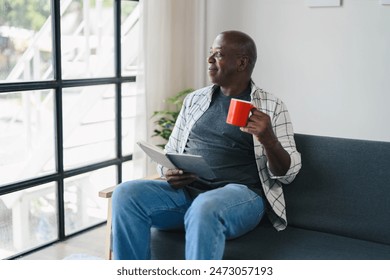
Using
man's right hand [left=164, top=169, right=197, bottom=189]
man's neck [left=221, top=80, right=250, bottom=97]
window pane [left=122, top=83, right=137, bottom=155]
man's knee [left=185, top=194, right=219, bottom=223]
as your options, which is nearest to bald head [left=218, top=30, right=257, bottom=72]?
man's neck [left=221, top=80, right=250, bottom=97]

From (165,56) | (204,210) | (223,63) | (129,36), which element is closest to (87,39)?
(129,36)

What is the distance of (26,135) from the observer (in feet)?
9.94

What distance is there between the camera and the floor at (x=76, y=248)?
2867 mm

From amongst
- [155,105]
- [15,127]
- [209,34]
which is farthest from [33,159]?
[209,34]

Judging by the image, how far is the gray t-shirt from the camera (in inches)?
84.0

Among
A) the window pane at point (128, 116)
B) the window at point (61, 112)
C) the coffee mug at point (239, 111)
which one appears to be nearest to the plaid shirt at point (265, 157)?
the coffee mug at point (239, 111)

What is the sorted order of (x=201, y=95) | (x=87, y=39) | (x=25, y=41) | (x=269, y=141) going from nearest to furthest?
(x=269, y=141) → (x=201, y=95) → (x=25, y=41) → (x=87, y=39)

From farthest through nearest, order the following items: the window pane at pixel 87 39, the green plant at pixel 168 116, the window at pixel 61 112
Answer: the green plant at pixel 168 116
the window pane at pixel 87 39
the window at pixel 61 112

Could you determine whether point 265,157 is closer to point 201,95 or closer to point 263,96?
point 263,96

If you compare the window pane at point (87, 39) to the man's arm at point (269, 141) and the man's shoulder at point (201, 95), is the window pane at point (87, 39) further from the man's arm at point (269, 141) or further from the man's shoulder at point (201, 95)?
the man's arm at point (269, 141)

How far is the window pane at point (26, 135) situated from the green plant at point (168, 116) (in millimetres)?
653

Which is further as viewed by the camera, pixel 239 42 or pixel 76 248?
pixel 76 248

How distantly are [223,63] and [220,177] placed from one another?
0.47 metres
